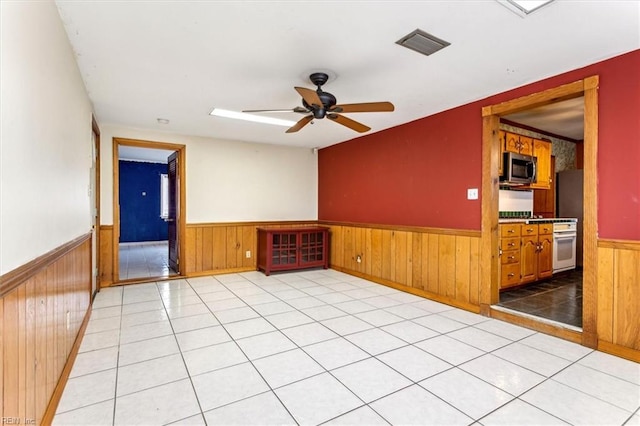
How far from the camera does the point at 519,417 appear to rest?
5.55ft

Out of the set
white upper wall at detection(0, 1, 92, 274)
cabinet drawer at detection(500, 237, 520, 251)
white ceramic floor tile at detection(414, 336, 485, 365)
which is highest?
white upper wall at detection(0, 1, 92, 274)

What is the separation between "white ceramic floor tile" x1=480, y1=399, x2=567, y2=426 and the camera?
1646 mm

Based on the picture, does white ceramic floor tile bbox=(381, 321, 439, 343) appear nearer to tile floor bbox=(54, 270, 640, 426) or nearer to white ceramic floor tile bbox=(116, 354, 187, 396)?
tile floor bbox=(54, 270, 640, 426)

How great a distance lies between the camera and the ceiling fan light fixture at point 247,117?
392 cm

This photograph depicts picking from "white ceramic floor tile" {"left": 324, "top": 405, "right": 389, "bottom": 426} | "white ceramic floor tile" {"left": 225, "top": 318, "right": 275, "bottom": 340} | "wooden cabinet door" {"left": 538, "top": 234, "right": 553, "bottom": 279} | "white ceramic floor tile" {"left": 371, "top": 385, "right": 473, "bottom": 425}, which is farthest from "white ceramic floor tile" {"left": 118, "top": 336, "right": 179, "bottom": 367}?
"wooden cabinet door" {"left": 538, "top": 234, "right": 553, "bottom": 279}

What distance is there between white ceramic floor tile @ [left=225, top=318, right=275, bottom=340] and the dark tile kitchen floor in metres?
2.55

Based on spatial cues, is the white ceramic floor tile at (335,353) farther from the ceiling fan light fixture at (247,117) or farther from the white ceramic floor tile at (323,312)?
the ceiling fan light fixture at (247,117)

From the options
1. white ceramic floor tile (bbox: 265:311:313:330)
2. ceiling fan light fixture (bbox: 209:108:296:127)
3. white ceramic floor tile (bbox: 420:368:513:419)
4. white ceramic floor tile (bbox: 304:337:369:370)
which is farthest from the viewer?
ceiling fan light fixture (bbox: 209:108:296:127)

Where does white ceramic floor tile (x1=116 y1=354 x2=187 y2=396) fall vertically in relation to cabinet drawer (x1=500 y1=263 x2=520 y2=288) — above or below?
below

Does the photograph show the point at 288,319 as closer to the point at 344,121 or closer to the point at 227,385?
the point at 227,385

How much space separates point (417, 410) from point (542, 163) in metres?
4.65

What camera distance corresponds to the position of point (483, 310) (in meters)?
3.34

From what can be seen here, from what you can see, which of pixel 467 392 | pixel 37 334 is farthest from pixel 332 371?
pixel 37 334

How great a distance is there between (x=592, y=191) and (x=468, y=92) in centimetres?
143
